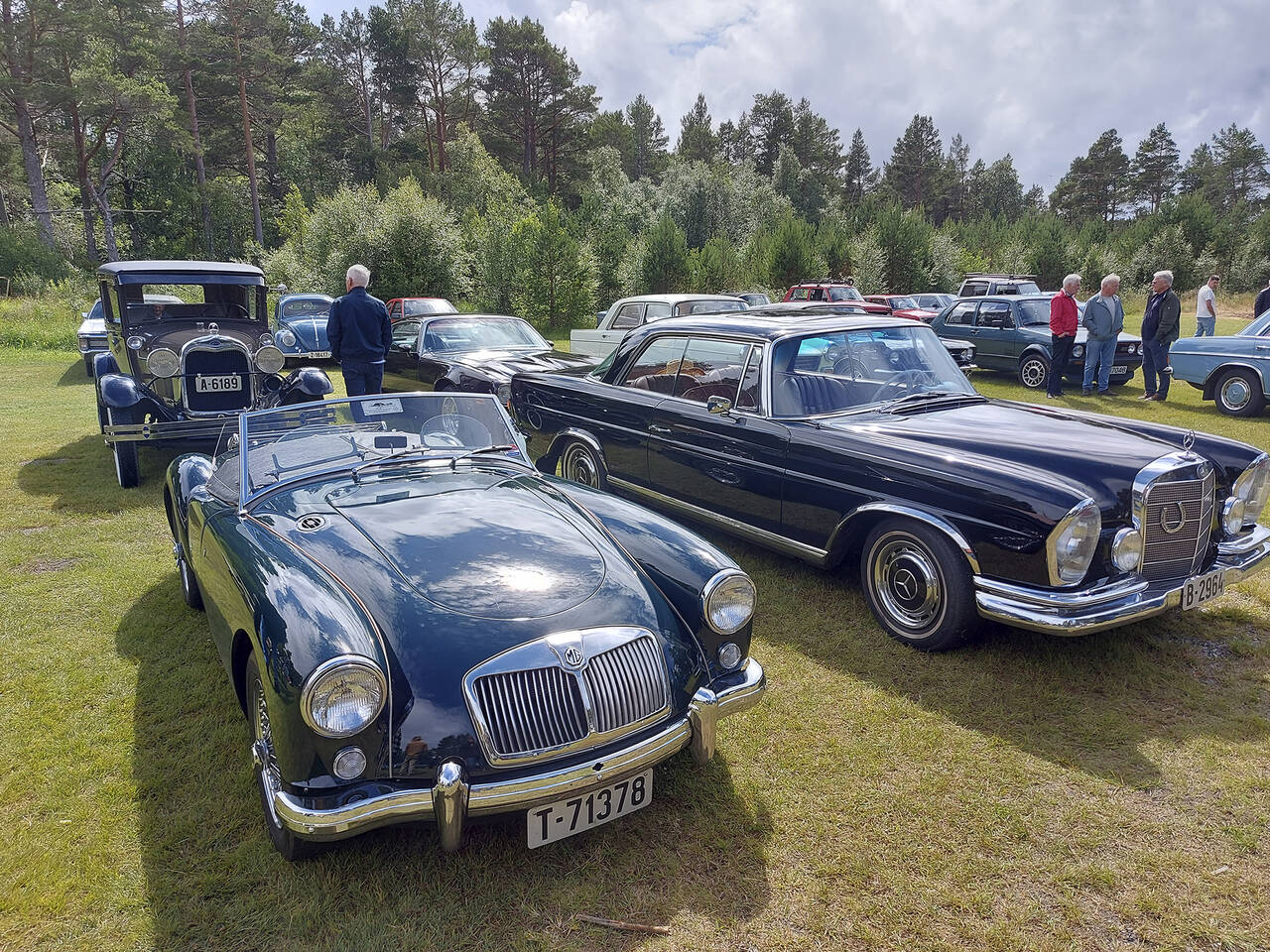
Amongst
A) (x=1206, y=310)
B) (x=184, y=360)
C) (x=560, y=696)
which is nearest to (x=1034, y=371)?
(x=1206, y=310)

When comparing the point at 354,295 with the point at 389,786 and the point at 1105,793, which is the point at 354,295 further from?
the point at 1105,793

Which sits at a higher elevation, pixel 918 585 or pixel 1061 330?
pixel 1061 330

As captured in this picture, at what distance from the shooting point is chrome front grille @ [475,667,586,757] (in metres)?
2.39

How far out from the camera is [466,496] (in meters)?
3.45

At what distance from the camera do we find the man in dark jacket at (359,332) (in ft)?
24.0

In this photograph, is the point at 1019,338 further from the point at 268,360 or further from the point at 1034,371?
the point at 268,360

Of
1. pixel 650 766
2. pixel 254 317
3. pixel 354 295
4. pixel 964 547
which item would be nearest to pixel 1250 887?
pixel 964 547

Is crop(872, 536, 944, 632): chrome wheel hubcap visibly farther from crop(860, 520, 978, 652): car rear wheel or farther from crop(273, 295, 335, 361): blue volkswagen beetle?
crop(273, 295, 335, 361): blue volkswagen beetle

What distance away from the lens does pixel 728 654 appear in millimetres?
2988

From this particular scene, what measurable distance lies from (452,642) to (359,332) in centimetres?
560

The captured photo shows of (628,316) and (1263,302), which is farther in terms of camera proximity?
(628,316)

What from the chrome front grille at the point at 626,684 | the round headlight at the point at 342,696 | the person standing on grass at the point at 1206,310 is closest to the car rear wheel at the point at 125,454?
the round headlight at the point at 342,696

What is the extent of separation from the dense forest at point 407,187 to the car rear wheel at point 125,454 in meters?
20.1

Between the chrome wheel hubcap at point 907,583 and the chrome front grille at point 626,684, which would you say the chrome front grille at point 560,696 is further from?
the chrome wheel hubcap at point 907,583
